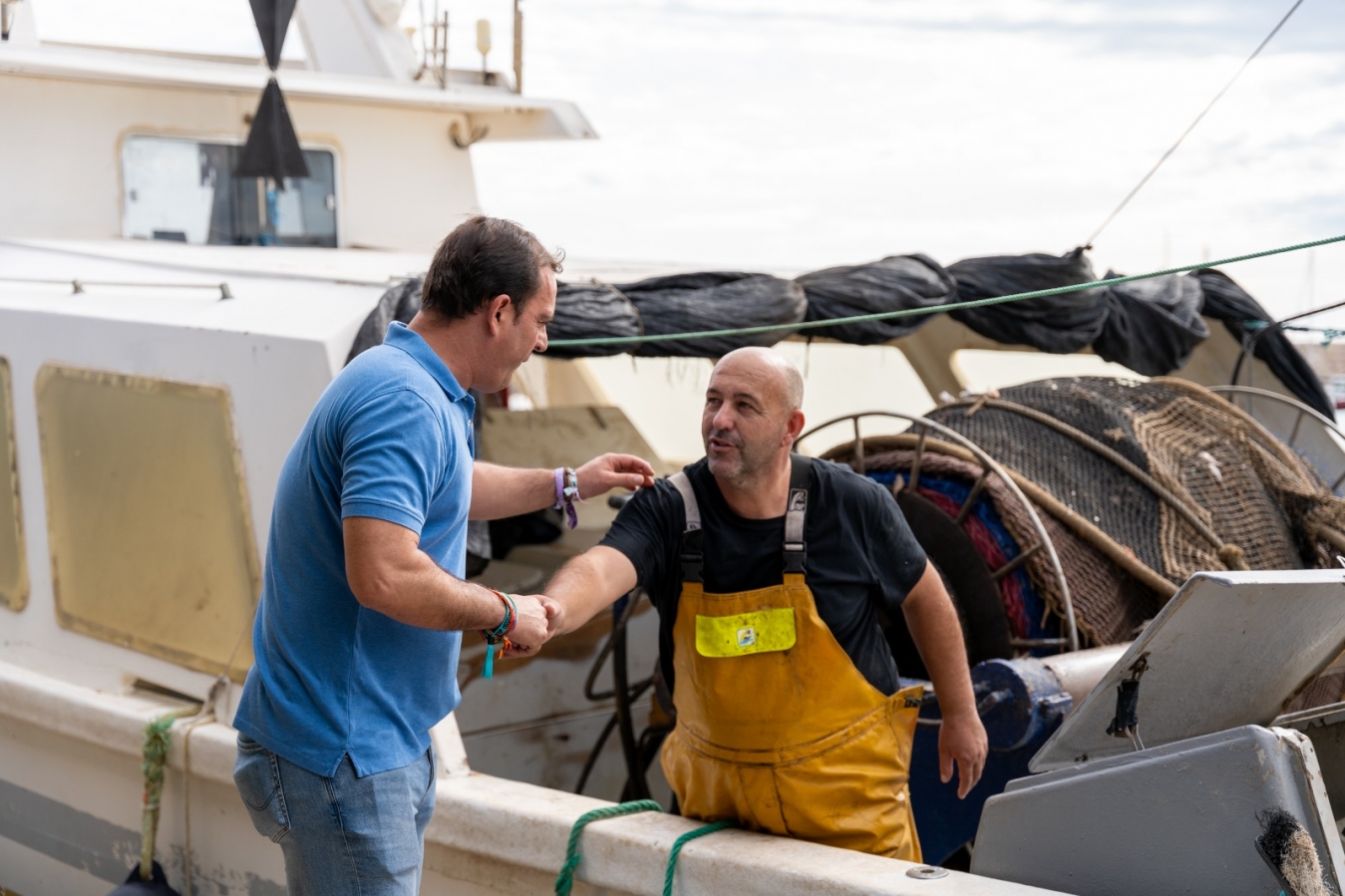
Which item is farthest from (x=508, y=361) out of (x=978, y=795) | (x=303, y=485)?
(x=978, y=795)

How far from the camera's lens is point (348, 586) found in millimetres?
2512

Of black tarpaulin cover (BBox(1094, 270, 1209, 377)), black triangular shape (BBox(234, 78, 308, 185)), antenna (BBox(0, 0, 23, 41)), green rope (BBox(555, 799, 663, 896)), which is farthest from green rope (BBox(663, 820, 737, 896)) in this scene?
antenna (BBox(0, 0, 23, 41))

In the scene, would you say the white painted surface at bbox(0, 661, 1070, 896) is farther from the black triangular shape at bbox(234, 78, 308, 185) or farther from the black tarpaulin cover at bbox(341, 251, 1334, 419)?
the black triangular shape at bbox(234, 78, 308, 185)

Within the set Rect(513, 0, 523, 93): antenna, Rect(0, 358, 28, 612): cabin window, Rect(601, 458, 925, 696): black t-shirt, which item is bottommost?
Rect(0, 358, 28, 612): cabin window

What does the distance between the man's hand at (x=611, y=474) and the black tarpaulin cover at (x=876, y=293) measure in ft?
5.52

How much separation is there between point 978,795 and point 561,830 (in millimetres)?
1209

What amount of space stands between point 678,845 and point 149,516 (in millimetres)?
2070

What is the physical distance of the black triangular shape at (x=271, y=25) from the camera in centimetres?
625

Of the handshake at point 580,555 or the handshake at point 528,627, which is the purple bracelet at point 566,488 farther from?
the handshake at point 528,627

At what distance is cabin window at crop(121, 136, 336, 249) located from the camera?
21.2 feet

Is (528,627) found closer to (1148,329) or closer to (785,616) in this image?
(785,616)

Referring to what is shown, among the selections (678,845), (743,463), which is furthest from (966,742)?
(743,463)

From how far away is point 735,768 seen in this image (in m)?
3.26

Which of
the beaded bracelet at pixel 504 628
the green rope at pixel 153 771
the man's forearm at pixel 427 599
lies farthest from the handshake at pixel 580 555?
the green rope at pixel 153 771
